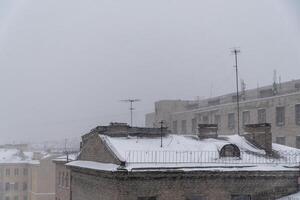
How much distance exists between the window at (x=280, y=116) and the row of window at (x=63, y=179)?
84.2 feet

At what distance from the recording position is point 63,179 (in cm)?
4222

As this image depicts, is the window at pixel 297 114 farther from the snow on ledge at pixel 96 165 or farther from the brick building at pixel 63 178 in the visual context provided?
the snow on ledge at pixel 96 165

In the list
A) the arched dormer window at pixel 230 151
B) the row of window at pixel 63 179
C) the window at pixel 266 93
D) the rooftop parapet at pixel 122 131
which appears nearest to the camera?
the arched dormer window at pixel 230 151

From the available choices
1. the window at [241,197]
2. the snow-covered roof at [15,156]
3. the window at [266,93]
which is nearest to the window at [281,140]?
the window at [266,93]

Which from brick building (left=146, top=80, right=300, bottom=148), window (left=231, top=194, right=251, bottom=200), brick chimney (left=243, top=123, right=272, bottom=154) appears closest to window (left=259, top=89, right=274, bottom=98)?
brick building (left=146, top=80, right=300, bottom=148)

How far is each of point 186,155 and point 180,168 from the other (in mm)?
1547

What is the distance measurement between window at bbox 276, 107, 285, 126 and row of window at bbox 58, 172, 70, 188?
25.7 m

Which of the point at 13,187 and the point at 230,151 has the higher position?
the point at 230,151

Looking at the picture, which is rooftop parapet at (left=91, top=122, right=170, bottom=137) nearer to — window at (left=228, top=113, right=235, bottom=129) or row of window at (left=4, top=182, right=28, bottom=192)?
window at (left=228, top=113, right=235, bottom=129)

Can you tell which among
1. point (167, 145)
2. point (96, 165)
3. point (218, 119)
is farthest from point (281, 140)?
point (96, 165)

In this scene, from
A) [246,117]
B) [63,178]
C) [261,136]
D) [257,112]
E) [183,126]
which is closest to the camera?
[261,136]

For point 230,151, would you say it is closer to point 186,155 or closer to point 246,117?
point 186,155

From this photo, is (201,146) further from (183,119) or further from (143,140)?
(183,119)

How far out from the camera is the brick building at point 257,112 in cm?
5191
